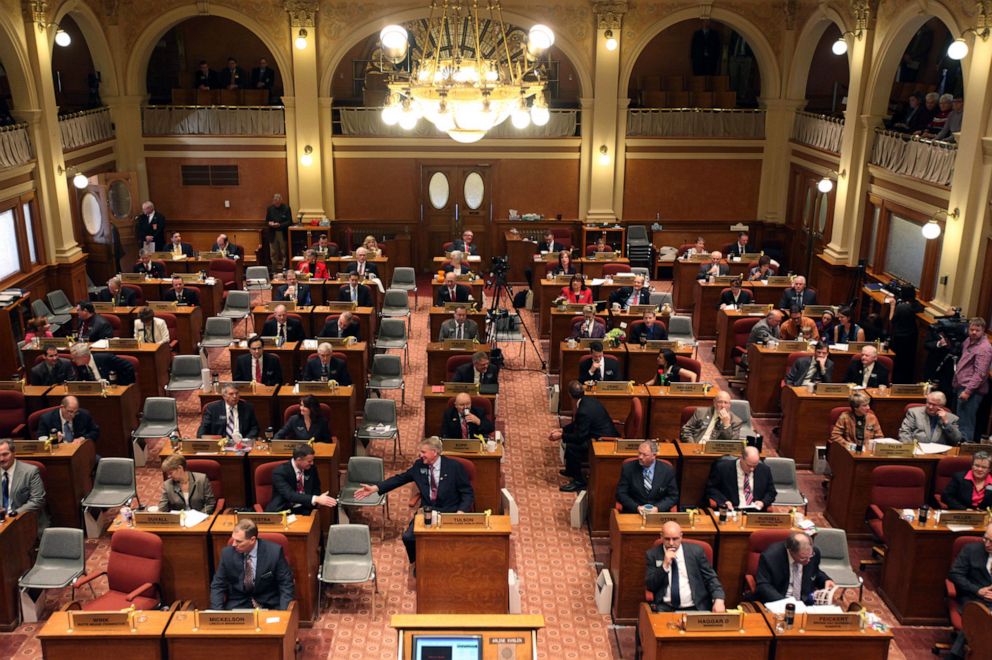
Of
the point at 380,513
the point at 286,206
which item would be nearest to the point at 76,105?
the point at 286,206

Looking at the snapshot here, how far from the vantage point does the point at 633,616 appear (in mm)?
9227

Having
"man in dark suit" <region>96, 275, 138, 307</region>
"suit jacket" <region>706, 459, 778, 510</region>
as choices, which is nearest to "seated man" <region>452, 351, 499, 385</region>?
"suit jacket" <region>706, 459, 778, 510</region>

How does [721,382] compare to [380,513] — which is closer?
[380,513]

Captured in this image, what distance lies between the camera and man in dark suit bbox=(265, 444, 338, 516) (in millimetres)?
9445

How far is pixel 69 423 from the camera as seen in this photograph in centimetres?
1092

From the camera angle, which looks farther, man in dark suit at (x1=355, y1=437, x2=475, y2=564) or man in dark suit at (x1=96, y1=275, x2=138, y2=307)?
man in dark suit at (x1=96, y1=275, x2=138, y2=307)

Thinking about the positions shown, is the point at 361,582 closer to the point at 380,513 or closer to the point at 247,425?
the point at 380,513

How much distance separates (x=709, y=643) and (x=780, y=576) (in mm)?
1305

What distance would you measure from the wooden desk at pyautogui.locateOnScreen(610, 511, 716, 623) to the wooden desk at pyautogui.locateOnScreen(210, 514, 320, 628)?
116 inches

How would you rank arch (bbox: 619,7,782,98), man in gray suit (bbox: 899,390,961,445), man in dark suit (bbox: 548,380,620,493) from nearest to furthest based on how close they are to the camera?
1. man in gray suit (bbox: 899,390,961,445)
2. man in dark suit (bbox: 548,380,620,493)
3. arch (bbox: 619,7,782,98)

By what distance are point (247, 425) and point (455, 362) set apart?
3.13m

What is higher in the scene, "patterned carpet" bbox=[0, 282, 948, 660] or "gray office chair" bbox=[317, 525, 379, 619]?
"gray office chair" bbox=[317, 525, 379, 619]

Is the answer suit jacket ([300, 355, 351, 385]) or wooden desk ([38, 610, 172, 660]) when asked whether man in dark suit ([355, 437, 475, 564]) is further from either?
suit jacket ([300, 355, 351, 385])

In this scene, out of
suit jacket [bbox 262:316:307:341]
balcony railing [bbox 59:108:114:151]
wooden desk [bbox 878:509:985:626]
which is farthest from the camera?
balcony railing [bbox 59:108:114:151]
